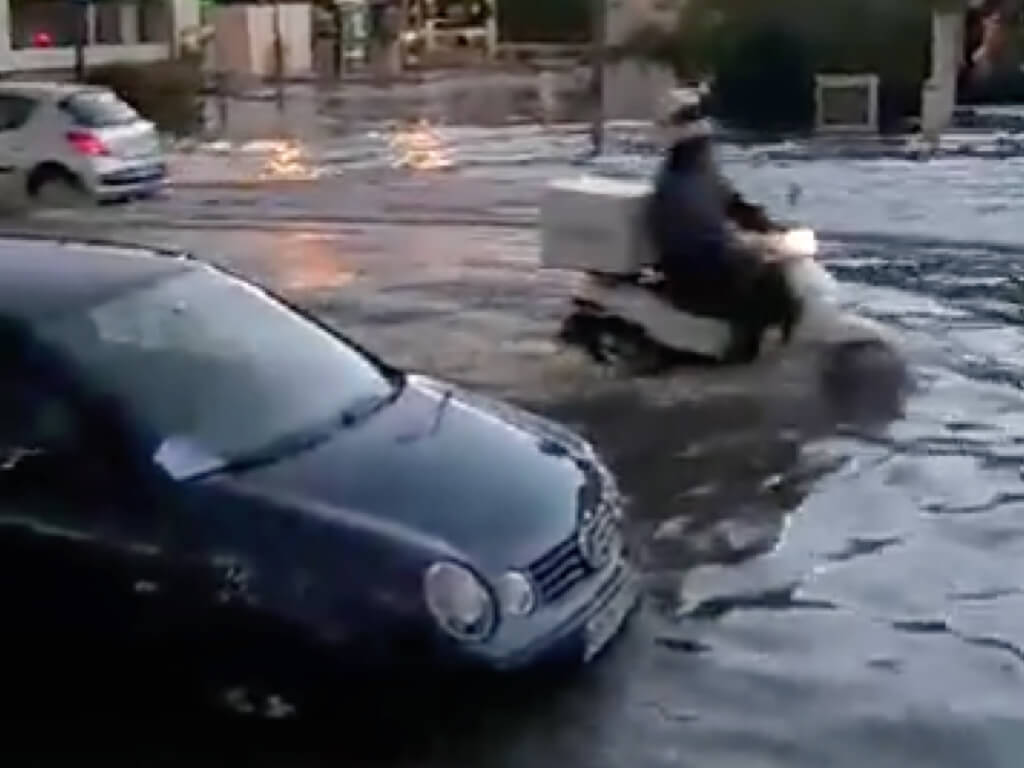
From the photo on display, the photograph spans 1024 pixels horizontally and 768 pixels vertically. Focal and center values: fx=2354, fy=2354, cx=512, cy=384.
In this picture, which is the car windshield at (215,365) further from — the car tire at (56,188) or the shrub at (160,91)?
the shrub at (160,91)

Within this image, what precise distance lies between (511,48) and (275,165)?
32.9 meters

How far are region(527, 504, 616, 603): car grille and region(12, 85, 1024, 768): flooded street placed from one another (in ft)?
1.26

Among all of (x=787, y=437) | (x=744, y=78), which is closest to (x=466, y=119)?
(x=744, y=78)

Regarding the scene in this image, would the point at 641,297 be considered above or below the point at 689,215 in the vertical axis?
below

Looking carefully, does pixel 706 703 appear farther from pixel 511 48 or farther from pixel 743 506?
pixel 511 48

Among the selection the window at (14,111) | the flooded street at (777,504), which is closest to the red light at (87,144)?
the window at (14,111)

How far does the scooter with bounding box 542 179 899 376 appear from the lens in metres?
13.5

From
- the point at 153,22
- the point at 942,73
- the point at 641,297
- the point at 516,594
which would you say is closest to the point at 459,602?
the point at 516,594

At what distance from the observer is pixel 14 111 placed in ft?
90.5

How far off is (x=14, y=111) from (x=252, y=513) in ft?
70.4

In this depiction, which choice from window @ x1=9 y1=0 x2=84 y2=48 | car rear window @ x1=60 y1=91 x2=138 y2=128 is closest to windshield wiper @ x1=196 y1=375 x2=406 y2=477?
car rear window @ x1=60 y1=91 x2=138 y2=128

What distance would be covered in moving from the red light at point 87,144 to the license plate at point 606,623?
19942mm

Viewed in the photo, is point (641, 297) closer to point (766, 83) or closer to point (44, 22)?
point (766, 83)

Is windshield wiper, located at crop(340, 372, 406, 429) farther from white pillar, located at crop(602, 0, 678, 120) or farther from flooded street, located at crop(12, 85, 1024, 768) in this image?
white pillar, located at crop(602, 0, 678, 120)
